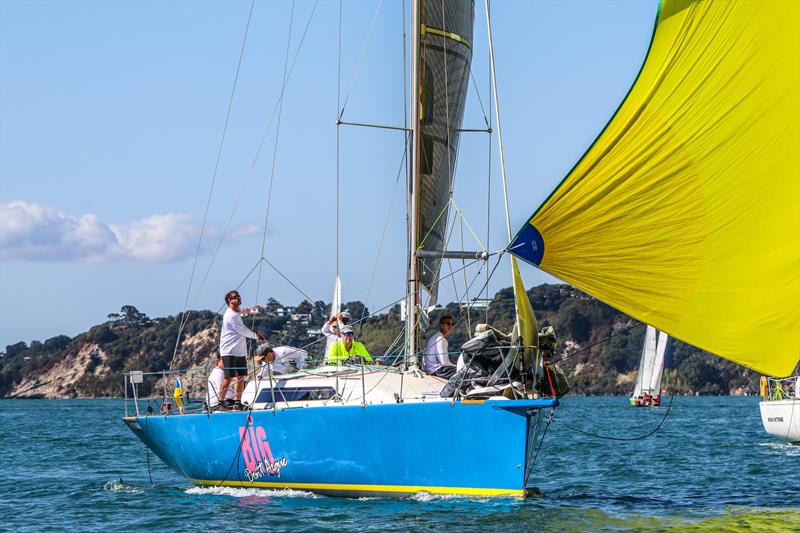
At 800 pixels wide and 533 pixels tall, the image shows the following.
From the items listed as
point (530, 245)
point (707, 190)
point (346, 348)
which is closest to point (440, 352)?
point (346, 348)

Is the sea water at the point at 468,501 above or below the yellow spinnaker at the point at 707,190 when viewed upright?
below

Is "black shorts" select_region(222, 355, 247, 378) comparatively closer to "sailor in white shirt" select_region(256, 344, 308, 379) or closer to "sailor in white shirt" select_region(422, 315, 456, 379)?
"sailor in white shirt" select_region(256, 344, 308, 379)

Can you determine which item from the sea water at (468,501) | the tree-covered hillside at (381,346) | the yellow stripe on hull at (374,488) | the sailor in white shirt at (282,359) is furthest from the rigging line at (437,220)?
the tree-covered hillside at (381,346)

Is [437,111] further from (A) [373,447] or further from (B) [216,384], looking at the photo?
(A) [373,447]

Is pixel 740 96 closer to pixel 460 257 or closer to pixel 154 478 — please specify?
pixel 460 257

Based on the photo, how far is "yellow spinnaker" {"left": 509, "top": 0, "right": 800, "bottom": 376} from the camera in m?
11.4

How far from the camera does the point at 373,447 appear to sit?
14.3 m

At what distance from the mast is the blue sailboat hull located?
80.1 inches

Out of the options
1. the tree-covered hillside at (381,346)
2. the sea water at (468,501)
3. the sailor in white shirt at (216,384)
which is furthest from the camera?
the tree-covered hillside at (381,346)

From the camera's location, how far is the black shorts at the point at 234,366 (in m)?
16.3

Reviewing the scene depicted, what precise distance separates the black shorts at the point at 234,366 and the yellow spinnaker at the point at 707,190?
6129mm

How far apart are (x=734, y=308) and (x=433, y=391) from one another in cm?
451

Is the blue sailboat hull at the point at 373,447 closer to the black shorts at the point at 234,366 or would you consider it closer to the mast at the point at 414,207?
the black shorts at the point at 234,366

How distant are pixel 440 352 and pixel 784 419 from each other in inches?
627
